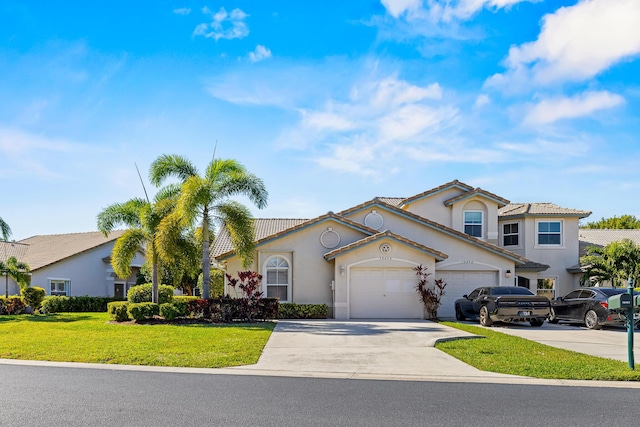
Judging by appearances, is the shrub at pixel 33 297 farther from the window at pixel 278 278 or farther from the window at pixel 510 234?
the window at pixel 510 234

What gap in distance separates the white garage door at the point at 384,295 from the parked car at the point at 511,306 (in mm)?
2830

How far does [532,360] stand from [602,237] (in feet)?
88.8

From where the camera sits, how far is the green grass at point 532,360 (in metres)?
10.5

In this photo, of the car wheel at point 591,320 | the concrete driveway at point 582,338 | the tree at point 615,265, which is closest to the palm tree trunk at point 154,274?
the concrete driveway at point 582,338

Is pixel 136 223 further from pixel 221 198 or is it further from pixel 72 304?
pixel 72 304

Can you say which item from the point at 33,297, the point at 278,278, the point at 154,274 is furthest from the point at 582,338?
the point at 33,297

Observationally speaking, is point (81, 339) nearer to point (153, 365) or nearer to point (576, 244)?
point (153, 365)

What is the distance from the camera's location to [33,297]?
95.3 feet

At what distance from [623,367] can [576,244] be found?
67.0 ft

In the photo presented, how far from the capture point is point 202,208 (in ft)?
71.4

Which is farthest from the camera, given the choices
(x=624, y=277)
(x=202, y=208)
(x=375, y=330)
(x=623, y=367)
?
(x=624, y=277)

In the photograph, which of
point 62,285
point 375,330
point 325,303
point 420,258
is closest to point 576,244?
point 420,258

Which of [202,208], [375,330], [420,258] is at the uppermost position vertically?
[202,208]

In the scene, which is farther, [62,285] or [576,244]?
[62,285]
